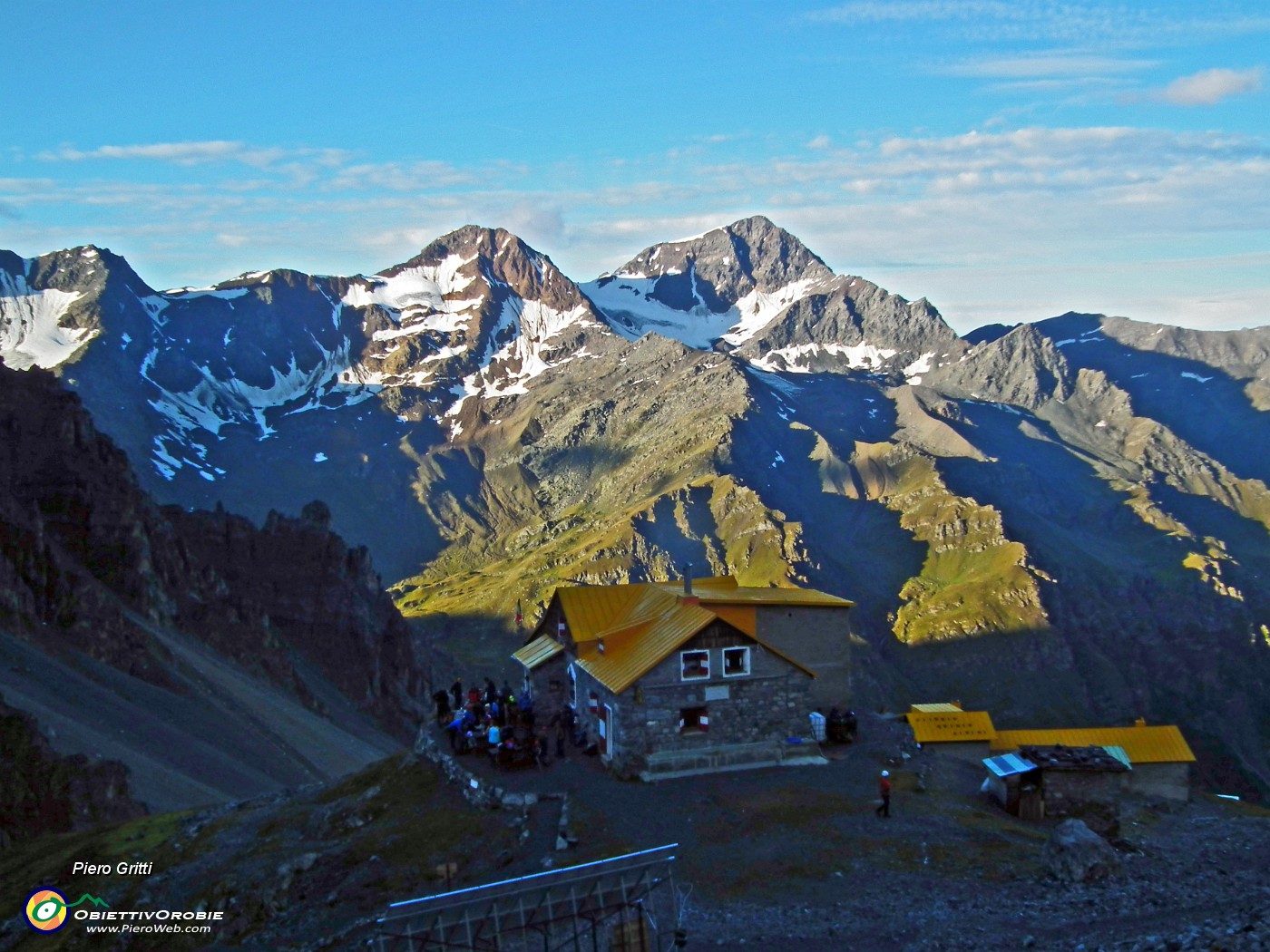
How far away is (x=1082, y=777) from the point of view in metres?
36.7

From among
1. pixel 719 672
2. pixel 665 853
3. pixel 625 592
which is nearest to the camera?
pixel 665 853

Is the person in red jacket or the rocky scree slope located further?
the rocky scree slope

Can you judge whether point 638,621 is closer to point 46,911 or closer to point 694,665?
point 694,665

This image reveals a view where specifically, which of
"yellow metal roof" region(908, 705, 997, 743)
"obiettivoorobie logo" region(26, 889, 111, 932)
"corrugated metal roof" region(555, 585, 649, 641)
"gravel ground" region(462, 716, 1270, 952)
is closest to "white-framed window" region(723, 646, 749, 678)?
"gravel ground" region(462, 716, 1270, 952)

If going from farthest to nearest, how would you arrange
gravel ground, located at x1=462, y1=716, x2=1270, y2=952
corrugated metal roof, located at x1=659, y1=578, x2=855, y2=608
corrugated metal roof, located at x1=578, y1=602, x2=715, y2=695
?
corrugated metal roof, located at x1=659, y1=578, x2=855, y2=608 → corrugated metal roof, located at x1=578, y1=602, x2=715, y2=695 → gravel ground, located at x1=462, y1=716, x2=1270, y2=952

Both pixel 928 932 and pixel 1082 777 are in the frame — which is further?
pixel 1082 777

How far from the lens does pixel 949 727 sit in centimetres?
4894

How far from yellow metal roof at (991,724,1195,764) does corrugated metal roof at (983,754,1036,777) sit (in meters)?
11.5

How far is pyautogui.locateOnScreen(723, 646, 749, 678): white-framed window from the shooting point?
36.4 m

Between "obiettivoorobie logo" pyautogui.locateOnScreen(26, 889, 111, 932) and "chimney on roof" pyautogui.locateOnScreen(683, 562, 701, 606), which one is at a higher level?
"chimney on roof" pyautogui.locateOnScreen(683, 562, 701, 606)

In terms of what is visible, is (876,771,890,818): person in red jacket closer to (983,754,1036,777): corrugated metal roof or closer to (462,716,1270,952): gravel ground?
(462,716,1270,952): gravel ground

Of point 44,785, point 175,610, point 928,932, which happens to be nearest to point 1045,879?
point 928,932

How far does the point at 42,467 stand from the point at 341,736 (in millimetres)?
37271

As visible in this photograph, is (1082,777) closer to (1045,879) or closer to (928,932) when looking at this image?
(1045,879)
